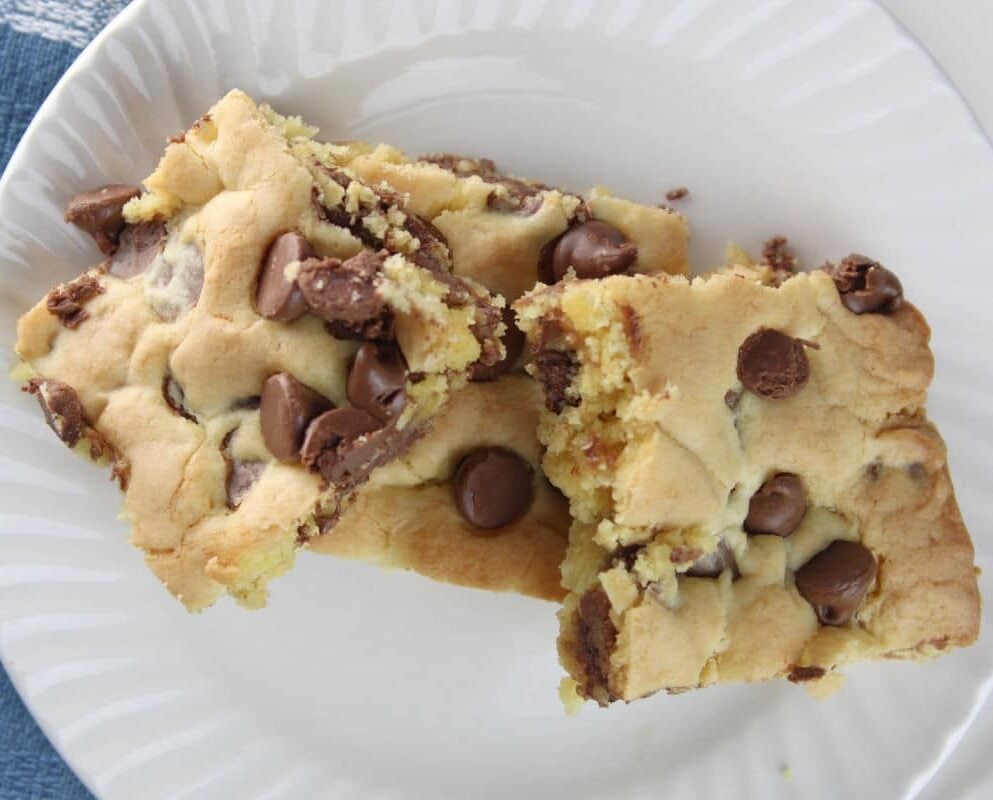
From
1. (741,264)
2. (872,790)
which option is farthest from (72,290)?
(872,790)

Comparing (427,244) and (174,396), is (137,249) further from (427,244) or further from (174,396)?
(427,244)

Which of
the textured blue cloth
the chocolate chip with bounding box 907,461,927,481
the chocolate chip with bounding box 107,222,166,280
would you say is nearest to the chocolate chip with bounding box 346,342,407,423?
the chocolate chip with bounding box 107,222,166,280

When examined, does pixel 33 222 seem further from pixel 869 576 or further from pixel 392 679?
pixel 869 576

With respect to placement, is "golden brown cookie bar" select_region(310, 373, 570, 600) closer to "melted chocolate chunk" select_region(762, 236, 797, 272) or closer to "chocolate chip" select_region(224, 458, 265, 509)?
"chocolate chip" select_region(224, 458, 265, 509)

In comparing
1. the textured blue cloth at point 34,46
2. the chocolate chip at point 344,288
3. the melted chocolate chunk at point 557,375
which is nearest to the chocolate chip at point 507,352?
the melted chocolate chunk at point 557,375

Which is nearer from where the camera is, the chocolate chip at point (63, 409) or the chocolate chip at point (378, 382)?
the chocolate chip at point (378, 382)

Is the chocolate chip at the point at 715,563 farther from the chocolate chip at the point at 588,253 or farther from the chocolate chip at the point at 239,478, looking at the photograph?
the chocolate chip at the point at 239,478
